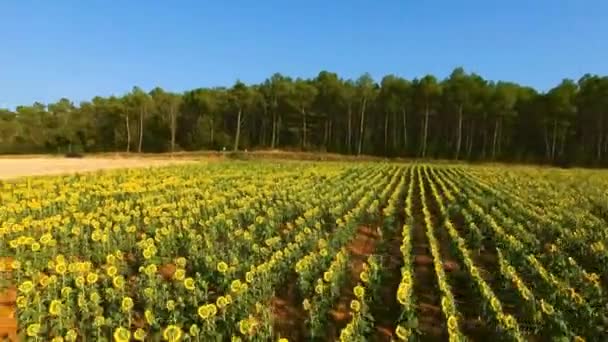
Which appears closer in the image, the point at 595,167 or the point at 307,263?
the point at 307,263

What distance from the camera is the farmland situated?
257 inches

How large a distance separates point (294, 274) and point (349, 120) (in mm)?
60476

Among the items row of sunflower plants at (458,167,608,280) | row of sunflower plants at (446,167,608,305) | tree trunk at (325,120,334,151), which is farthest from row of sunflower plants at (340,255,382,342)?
tree trunk at (325,120,334,151)

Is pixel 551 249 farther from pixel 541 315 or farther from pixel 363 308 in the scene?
pixel 363 308

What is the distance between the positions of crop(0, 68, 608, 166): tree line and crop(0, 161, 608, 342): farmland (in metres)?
49.4

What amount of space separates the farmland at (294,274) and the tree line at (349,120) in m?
49.4

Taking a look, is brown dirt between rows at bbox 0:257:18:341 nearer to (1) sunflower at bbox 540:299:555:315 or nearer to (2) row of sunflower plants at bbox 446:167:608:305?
(1) sunflower at bbox 540:299:555:315

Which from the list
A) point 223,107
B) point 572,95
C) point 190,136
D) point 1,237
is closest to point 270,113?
point 223,107

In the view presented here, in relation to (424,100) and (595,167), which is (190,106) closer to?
(424,100)

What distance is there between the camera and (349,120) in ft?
226

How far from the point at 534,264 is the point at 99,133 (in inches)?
3159

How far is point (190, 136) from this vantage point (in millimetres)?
77000

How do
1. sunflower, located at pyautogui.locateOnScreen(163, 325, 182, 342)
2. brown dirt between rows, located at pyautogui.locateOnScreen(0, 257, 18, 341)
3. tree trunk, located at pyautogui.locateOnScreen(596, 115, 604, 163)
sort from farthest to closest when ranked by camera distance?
tree trunk, located at pyautogui.locateOnScreen(596, 115, 604, 163)
brown dirt between rows, located at pyautogui.locateOnScreen(0, 257, 18, 341)
sunflower, located at pyautogui.locateOnScreen(163, 325, 182, 342)

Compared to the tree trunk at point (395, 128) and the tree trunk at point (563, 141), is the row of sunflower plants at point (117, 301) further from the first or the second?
the tree trunk at point (395, 128)
